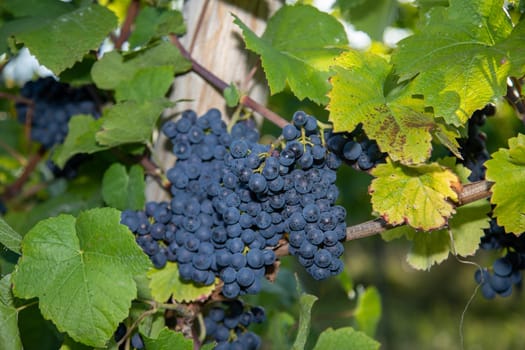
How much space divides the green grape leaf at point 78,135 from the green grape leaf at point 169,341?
0.52m

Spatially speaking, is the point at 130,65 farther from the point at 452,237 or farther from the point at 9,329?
the point at 452,237

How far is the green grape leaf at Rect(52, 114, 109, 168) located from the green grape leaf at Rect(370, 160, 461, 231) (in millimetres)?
700

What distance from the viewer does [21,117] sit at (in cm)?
194

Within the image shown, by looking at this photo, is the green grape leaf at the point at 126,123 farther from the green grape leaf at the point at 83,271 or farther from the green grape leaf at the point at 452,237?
the green grape leaf at the point at 452,237

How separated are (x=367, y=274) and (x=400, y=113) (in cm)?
830

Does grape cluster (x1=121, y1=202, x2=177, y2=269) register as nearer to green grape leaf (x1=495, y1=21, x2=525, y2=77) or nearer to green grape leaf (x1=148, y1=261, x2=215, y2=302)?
green grape leaf (x1=148, y1=261, x2=215, y2=302)

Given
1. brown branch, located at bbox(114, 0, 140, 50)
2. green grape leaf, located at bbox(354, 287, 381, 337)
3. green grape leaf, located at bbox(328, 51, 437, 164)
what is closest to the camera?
green grape leaf, located at bbox(328, 51, 437, 164)

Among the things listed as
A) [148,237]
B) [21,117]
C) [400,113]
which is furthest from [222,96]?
[21,117]

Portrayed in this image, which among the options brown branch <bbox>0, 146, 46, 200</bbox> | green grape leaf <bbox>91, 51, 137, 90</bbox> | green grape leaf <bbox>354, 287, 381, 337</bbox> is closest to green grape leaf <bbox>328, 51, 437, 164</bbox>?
green grape leaf <bbox>91, 51, 137, 90</bbox>

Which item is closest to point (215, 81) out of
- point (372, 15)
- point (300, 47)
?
point (300, 47)

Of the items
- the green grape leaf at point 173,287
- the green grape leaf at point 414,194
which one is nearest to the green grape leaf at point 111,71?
the green grape leaf at point 173,287

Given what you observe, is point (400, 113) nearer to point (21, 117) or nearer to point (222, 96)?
point (222, 96)

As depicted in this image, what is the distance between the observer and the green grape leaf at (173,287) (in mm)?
1234

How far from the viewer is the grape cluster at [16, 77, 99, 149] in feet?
5.85
